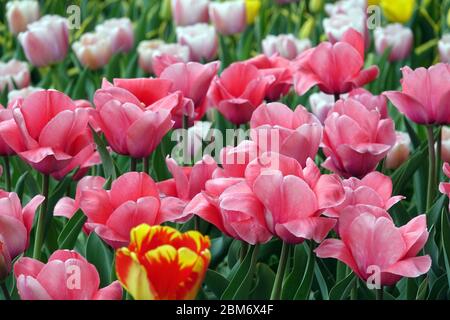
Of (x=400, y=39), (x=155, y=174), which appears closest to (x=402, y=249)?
(x=155, y=174)

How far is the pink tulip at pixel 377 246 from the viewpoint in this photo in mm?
1017

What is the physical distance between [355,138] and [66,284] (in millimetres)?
463

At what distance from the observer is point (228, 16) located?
2.48 meters

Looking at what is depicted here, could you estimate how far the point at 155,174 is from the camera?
4.98 feet

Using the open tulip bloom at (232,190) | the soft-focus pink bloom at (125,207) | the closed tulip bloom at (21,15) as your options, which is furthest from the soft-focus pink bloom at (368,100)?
the closed tulip bloom at (21,15)

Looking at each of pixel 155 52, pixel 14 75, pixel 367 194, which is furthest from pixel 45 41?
pixel 367 194

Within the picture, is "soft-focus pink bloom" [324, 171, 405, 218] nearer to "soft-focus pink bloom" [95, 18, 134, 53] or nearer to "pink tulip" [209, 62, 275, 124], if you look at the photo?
"pink tulip" [209, 62, 275, 124]

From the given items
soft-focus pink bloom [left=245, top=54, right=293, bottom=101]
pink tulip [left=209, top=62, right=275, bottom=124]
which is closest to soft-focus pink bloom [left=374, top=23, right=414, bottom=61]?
soft-focus pink bloom [left=245, top=54, right=293, bottom=101]

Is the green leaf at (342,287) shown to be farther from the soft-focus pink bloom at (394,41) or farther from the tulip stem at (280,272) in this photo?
the soft-focus pink bloom at (394,41)

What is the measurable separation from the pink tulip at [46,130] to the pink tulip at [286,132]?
0.22 meters

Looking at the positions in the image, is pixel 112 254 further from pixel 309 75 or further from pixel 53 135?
pixel 309 75

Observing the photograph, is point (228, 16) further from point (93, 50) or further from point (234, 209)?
point (234, 209)

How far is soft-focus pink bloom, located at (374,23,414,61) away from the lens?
2.31 m

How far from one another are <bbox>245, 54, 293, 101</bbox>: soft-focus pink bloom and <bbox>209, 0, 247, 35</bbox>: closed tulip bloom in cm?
88
